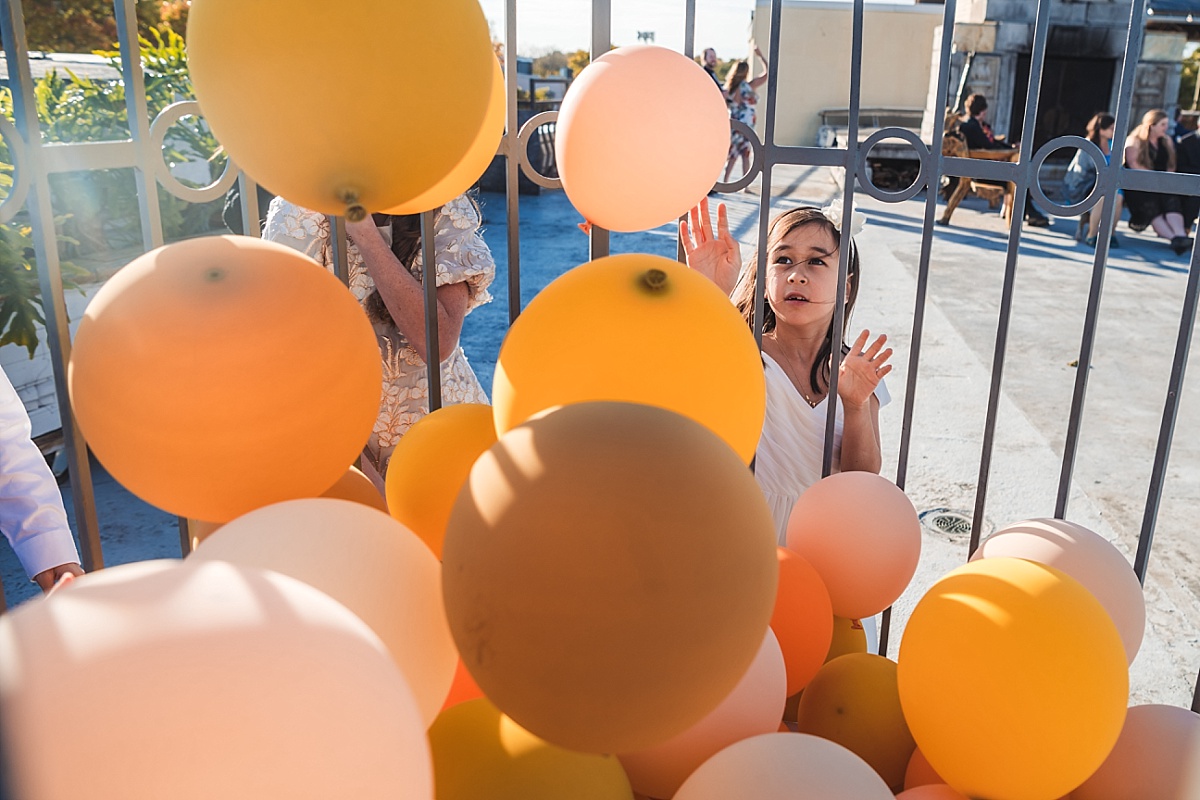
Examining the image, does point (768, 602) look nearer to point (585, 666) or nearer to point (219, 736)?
point (585, 666)

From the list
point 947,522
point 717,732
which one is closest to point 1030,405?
point 947,522

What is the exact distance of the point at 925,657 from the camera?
115cm

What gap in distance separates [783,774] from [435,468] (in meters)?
0.60

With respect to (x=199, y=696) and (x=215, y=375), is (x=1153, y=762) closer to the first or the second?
(x=199, y=696)

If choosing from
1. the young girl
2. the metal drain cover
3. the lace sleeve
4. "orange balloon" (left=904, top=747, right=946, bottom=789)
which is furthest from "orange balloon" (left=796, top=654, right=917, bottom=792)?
the metal drain cover

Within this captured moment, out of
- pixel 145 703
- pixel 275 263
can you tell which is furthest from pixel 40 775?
pixel 275 263

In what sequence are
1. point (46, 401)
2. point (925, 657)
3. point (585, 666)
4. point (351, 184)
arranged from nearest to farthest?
1. point (585, 666)
2. point (351, 184)
3. point (925, 657)
4. point (46, 401)

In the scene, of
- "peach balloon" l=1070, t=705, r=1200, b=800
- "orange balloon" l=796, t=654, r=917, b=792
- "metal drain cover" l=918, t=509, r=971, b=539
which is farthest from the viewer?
"metal drain cover" l=918, t=509, r=971, b=539

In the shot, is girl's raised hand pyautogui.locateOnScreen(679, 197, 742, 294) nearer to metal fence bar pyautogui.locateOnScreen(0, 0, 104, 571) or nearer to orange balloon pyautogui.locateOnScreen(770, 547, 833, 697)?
orange balloon pyautogui.locateOnScreen(770, 547, 833, 697)

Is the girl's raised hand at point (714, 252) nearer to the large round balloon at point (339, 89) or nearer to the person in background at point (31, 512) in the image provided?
the large round balloon at point (339, 89)

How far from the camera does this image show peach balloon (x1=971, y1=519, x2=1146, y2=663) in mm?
1380

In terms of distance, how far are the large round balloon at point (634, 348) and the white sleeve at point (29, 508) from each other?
1276 mm

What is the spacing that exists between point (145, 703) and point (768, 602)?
21.9 inches

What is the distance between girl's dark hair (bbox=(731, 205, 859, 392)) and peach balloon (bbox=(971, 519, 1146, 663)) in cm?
68
